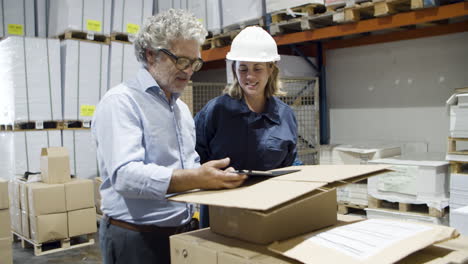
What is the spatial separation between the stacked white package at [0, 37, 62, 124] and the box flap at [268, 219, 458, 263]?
567 centimetres

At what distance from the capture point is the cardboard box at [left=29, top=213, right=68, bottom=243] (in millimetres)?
5445

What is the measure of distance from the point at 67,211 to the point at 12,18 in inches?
124

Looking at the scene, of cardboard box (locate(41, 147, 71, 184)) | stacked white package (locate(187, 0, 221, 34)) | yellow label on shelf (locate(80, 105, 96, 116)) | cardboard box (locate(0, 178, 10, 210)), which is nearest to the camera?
cardboard box (locate(0, 178, 10, 210))

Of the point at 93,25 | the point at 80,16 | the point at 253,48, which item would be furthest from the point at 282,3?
the point at 253,48

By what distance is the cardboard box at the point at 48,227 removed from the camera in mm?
5445

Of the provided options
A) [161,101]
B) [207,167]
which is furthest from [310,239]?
[161,101]

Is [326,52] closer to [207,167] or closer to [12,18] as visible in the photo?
[12,18]

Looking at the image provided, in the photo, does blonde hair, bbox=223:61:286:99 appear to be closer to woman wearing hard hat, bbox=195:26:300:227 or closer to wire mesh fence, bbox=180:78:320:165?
woman wearing hard hat, bbox=195:26:300:227

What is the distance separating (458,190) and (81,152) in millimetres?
5132

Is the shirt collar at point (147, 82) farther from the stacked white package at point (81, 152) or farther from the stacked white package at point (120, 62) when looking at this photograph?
the stacked white package at point (120, 62)

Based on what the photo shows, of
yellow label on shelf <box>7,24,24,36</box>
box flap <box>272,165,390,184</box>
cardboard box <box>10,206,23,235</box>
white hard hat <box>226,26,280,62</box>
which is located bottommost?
cardboard box <box>10,206,23,235</box>

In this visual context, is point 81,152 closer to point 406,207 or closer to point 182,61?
point 406,207

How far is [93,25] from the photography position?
21.7 feet

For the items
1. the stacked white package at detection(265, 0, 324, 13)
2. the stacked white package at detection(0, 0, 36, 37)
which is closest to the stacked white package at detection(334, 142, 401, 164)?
the stacked white package at detection(265, 0, 324, 13)
